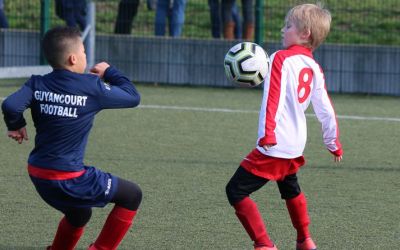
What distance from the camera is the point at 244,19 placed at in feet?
47.9

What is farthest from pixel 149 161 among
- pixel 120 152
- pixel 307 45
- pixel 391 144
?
pixel 307 45

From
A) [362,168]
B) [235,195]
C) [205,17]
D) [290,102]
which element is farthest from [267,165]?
[205,17]

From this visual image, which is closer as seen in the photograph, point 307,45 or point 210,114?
point 307,45

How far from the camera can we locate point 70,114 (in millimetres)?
5293

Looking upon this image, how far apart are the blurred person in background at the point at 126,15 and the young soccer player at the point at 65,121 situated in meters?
9.78

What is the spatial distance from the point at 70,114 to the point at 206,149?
4.42m

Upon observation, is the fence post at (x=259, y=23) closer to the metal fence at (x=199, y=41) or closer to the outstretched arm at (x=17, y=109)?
the metal fence at (x=199, y=41)

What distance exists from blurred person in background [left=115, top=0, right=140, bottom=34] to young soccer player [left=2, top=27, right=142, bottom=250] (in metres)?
9.78

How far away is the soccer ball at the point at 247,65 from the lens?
20.3ft

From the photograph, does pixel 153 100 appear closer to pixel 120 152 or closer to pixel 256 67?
pixel 120 152

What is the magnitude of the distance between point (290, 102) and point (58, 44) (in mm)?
1281

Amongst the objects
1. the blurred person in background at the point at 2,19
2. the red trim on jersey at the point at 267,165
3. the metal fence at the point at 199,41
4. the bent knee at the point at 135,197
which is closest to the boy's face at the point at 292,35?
the red trim on jersey at the point at 267,165

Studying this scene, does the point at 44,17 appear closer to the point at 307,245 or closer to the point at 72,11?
the point at 72,11

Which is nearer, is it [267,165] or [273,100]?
[273,100]
